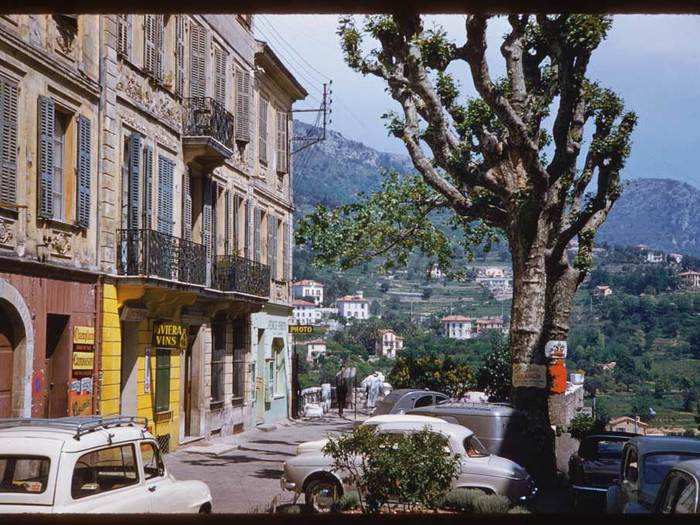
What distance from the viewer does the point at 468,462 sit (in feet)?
47.9

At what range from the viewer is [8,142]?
1603 cm

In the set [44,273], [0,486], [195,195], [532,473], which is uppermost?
[195,195]

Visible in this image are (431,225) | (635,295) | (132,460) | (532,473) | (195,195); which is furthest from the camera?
(635,295)

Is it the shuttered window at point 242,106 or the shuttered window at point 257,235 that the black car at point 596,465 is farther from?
the shuttered window at point 257,235

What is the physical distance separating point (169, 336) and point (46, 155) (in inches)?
305

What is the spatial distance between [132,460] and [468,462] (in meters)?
6.67

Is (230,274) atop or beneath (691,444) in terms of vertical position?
atop

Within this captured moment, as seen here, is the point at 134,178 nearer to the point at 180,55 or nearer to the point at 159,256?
the point at 159,256

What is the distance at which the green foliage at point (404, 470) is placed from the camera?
493 inches

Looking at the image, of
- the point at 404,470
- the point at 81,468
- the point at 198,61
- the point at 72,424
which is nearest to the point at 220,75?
the point at 198,61

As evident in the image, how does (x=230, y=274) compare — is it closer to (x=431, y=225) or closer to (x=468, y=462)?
(x=431, y=225)

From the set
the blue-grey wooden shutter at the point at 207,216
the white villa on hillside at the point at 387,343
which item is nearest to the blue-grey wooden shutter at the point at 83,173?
the blue-grey wooden shutter at the point at 207,216

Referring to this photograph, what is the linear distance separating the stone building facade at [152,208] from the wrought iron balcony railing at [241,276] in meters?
0.09

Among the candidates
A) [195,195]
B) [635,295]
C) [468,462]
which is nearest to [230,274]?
[195,195]
